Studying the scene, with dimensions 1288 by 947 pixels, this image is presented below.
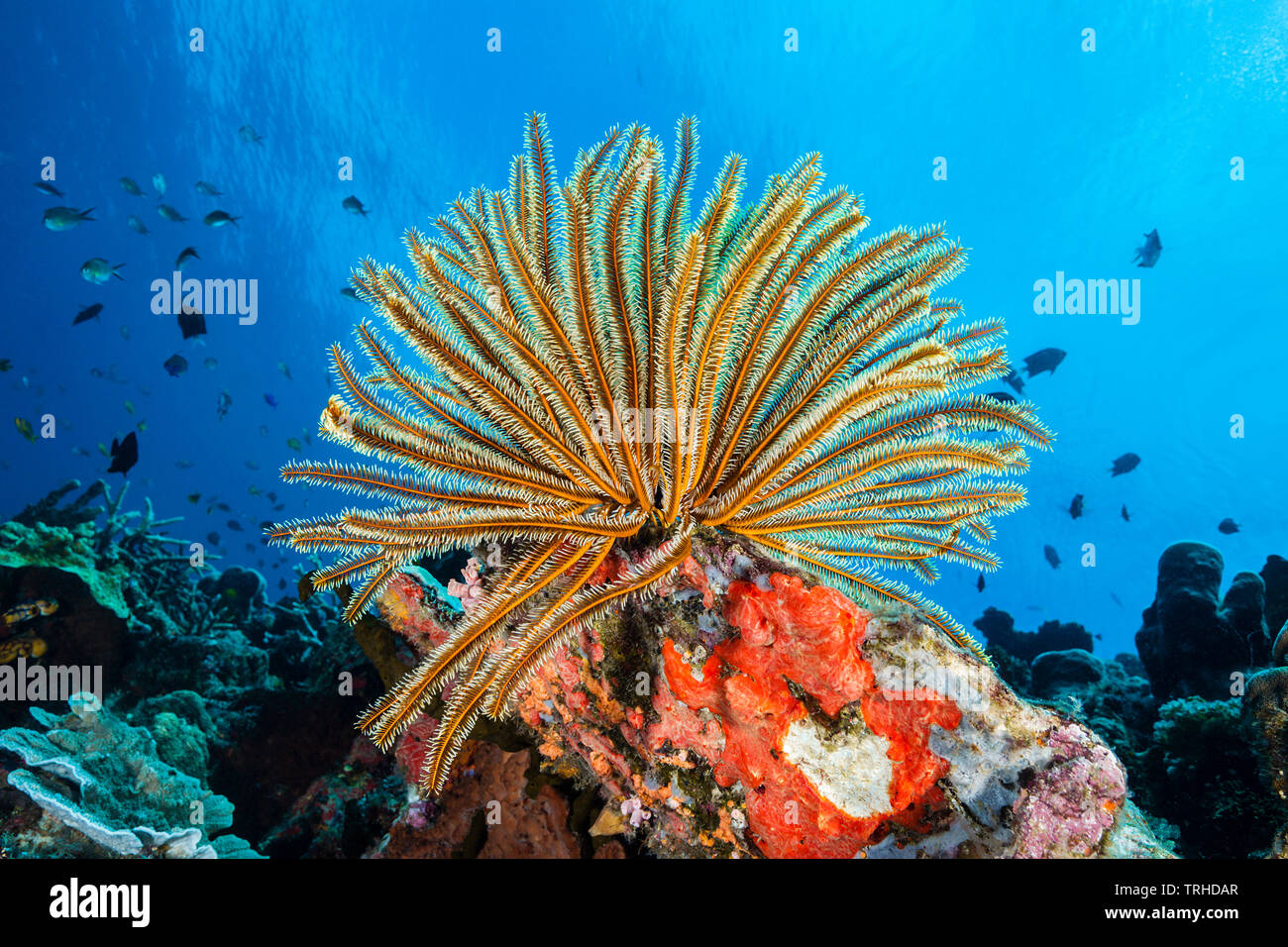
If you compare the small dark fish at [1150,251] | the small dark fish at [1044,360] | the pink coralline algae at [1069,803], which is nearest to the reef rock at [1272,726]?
the pink coralline algae at [1069,803]

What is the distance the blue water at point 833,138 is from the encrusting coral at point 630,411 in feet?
76.2

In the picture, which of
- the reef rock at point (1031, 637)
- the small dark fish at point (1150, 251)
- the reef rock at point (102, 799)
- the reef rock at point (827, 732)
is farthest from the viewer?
the reef rock at point (1031, 637)

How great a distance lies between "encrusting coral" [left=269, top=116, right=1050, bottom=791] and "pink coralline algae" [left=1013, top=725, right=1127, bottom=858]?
32.4 inches

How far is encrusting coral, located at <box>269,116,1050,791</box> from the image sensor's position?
8.05ft

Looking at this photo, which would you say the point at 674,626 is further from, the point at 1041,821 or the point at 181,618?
the point at 181,618

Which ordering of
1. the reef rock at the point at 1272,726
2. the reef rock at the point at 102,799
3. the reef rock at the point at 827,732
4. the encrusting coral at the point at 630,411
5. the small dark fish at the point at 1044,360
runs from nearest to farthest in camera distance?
1. the reef rock at the point at 827,732
2. the encrusting coral at the point at 630,411
3. the reef rock at the point at 102,799
4. the reef rock at the point at 1272,726
5. the small dark fish at the point at 1044,360

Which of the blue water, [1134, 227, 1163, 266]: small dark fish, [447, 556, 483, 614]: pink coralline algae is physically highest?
the blue water

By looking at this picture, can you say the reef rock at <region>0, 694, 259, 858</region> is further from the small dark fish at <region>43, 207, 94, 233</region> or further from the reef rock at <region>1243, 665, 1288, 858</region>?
the small dark fish at <region>43, 207, 94, 233</region>

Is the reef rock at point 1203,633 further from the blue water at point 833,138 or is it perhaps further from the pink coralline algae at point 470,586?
the blue water at point 833,138

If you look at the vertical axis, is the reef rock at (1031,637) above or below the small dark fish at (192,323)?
below

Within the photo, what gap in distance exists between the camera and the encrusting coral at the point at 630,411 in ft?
8.05

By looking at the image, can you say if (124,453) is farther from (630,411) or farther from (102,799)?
(630,411)

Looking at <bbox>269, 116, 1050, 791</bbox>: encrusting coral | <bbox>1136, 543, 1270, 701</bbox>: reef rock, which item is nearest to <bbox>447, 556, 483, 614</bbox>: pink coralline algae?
<bbox>269, 116, 1050, 791</bbox>: encrusting coral
